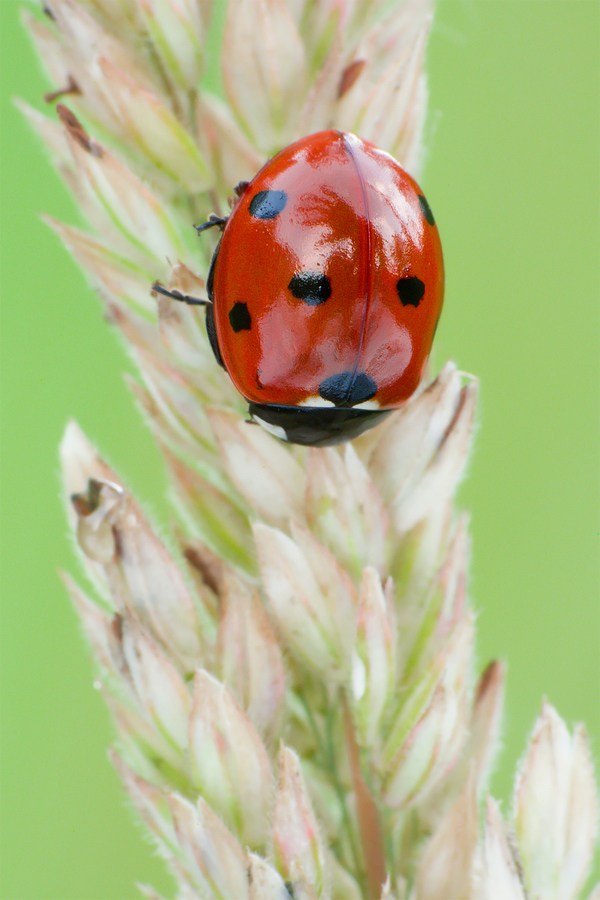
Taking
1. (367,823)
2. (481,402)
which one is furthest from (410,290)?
(481,402)

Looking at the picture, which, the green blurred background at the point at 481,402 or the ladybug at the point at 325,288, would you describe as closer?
the ladybug at the point at 325,288

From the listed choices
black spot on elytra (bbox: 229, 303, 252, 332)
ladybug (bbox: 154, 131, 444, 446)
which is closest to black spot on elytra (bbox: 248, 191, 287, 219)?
ladybug (bbox: 154, 131, 444, 446)

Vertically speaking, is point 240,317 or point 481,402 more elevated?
point 481,402

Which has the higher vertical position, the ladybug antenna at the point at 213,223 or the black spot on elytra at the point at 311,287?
the ladybug antenna at the point at 213,223

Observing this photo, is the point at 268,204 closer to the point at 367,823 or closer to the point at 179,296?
the point at 179,296

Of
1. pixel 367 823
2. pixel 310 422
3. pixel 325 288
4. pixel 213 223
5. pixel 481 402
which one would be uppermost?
pixel 481 402

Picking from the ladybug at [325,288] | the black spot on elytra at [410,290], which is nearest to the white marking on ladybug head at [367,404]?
the ladybug at [325,288]

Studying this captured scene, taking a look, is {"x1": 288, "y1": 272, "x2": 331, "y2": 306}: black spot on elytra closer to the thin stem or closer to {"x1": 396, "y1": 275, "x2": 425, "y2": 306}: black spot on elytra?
{"x1": 396, "y1": 275, "x2": 425, "y2": 306}: black spot on elytra

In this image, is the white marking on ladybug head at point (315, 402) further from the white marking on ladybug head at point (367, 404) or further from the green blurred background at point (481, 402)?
the green blurred background at point (481, 402)
